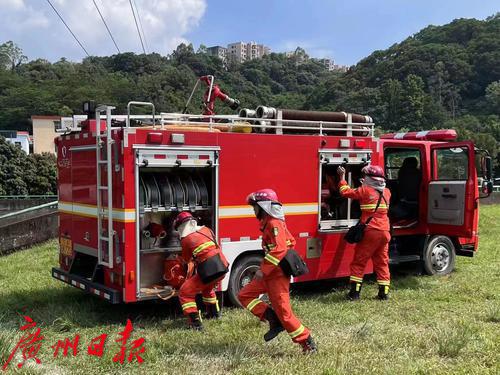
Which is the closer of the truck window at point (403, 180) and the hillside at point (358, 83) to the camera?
the truck window at point (403, 180)

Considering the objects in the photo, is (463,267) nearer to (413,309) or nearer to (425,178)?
(425,178)

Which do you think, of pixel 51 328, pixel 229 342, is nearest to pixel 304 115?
pixel 229 342

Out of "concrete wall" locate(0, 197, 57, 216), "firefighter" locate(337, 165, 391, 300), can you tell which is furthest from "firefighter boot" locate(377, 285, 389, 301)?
"concrete wall" locate(0, 197, 57, 216)

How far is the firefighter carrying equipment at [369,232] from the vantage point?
23.7 ft

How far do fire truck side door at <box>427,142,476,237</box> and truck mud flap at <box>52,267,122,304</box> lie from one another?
5322 mm

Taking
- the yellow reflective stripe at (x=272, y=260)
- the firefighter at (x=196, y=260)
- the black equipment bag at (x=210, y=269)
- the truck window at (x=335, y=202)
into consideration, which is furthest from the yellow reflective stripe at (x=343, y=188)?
the yellow reflective stripe at (x=272, y=260)

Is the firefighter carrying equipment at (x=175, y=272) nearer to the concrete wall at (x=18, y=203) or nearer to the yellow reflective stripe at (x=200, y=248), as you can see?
the yellow reflective stripe at (x=200, y=248)

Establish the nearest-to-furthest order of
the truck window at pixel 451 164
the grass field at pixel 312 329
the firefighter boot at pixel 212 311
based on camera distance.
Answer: the grass field at pixel 312 329
the firefighter boot at pixel 212 311
the truck window at pixel 451 164

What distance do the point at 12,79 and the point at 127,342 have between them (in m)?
103

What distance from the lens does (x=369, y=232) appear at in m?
7.23

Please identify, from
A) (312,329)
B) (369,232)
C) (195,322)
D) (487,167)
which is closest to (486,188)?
(487,167)

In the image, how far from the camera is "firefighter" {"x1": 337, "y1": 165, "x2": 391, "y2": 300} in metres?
7.23

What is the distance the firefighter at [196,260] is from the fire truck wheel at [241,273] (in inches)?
29.2

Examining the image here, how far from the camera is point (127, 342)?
5312 millimetres
